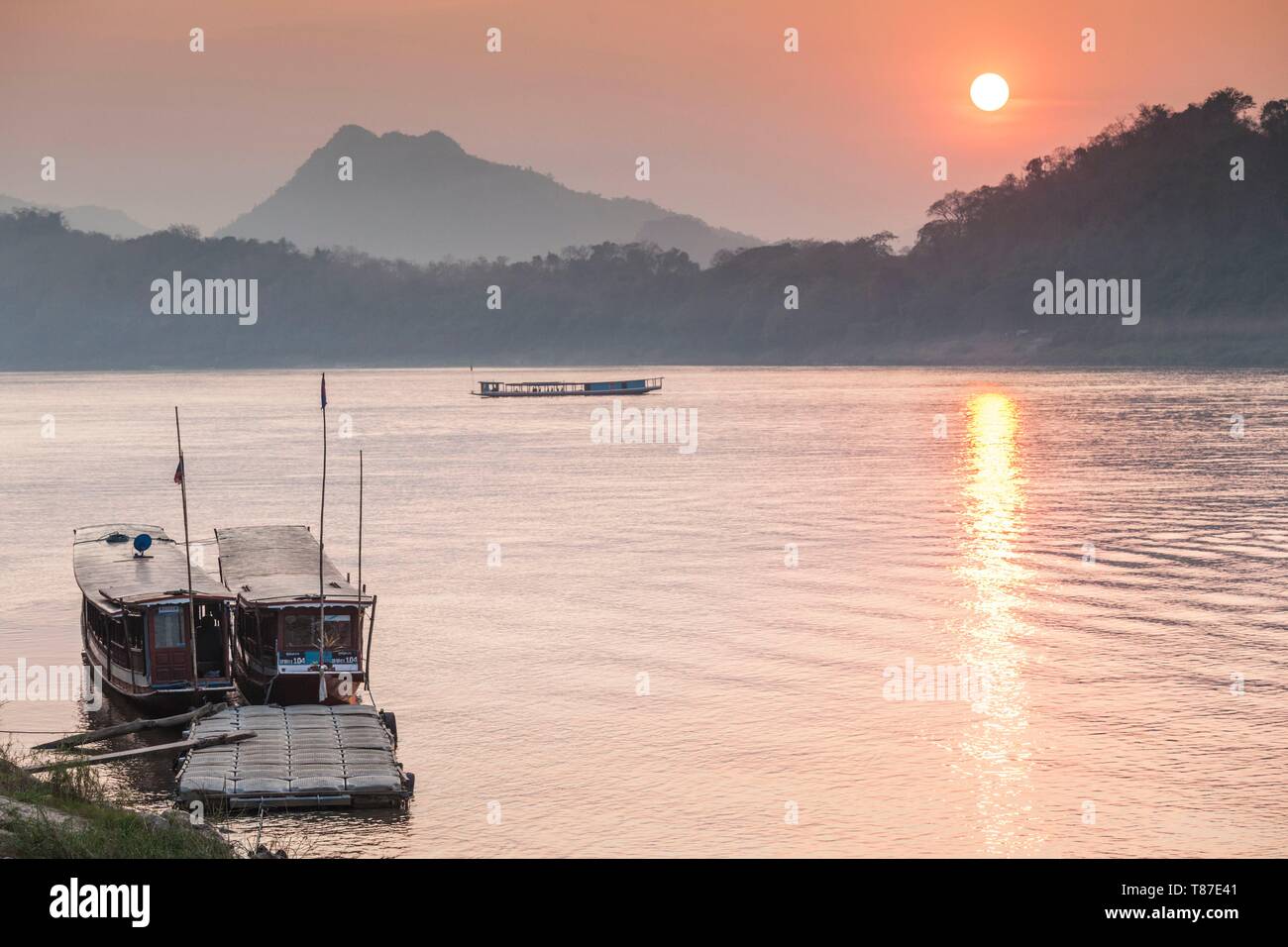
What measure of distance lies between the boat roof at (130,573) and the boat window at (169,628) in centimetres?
48

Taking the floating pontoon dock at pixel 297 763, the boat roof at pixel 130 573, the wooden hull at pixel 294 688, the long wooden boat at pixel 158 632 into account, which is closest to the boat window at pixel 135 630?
the long wooden boat at pixel 158 632

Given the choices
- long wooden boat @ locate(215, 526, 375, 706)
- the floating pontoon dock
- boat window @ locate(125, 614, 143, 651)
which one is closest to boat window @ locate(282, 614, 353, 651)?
long wooden boat @ locate(215, 526, 375, 706)

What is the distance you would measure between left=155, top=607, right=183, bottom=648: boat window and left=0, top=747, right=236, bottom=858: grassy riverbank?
6599mm

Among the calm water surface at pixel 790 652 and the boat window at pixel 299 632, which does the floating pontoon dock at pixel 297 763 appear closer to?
the calm water surface at pixel 790 652

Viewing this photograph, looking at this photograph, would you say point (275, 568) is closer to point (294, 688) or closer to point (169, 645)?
point (169, 645)

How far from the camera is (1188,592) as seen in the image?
5647cm

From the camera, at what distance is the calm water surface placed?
31719mm

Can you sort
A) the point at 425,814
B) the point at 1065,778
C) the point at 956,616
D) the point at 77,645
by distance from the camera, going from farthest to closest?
1. the point at 956,616
2. the point at 77,645
3. the point at 1065,778
4. the point at 425,814

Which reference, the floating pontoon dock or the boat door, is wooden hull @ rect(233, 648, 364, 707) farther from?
the boat door

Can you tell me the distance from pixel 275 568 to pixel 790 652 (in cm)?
1720

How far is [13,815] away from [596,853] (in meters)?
11.4

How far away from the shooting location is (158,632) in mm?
38531
